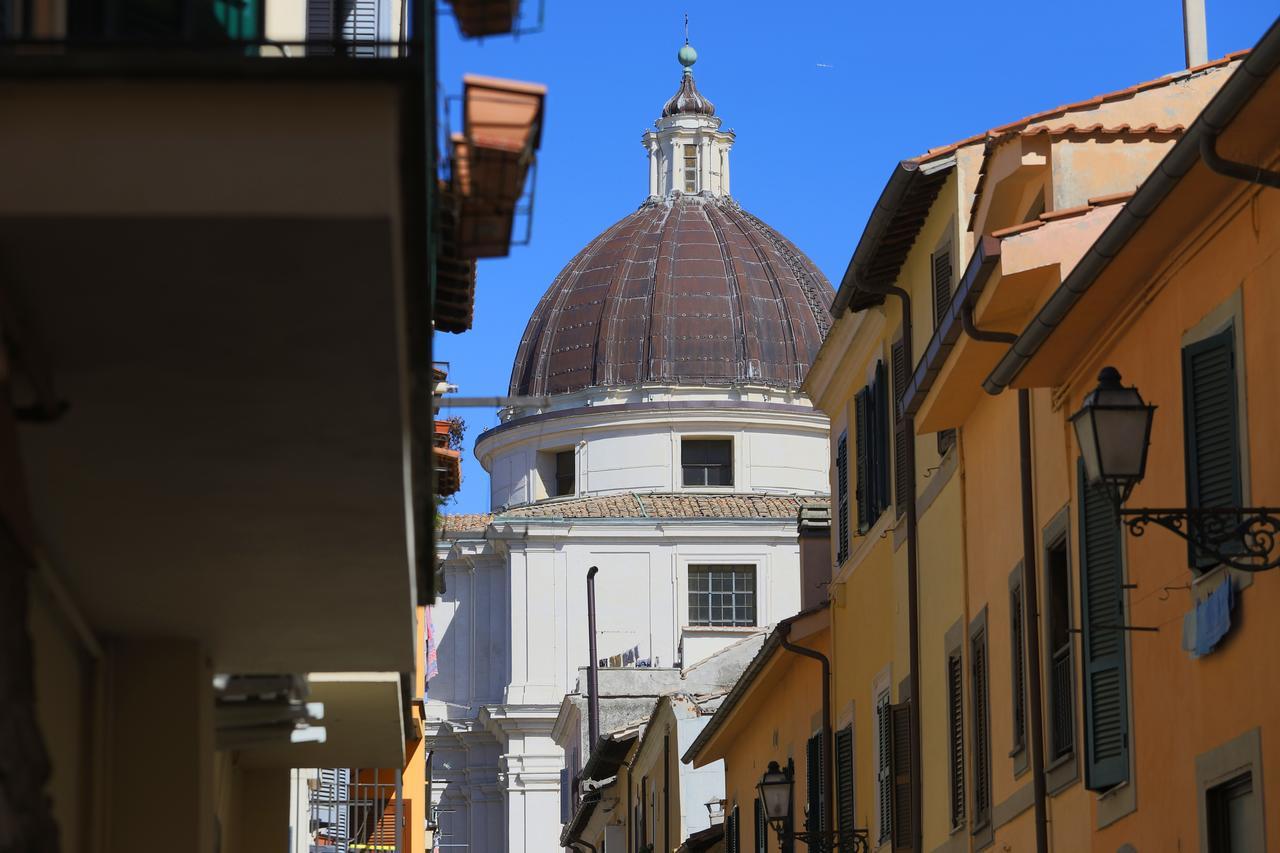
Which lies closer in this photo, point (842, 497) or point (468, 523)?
point (842, 497)

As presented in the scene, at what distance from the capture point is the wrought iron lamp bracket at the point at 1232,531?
9.59 m

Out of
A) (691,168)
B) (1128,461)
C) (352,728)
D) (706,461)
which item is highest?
(691,168)

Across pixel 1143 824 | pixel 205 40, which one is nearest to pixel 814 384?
pixel 1143 824

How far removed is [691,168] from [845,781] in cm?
5318

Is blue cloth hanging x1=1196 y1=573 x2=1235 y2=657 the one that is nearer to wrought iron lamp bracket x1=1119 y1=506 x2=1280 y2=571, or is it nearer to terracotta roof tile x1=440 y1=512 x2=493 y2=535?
wrought iron lamp bracket x1=1119 y1=506 x2=1280 y2=571

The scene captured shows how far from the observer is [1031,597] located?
14562mm

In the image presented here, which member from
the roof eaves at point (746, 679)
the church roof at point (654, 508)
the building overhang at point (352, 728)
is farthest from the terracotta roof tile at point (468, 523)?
the building overhang at point (352, 728)

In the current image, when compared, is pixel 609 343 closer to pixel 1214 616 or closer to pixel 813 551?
pixel 813 551

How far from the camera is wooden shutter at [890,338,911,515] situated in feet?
64.5

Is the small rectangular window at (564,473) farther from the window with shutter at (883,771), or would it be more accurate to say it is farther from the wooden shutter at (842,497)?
the window with shutter at (883,771)

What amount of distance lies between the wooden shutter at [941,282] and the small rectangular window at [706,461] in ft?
158

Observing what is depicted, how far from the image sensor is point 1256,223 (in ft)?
34.0

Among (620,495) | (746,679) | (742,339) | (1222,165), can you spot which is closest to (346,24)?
(1222,165)

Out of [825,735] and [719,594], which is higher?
[719,594]
